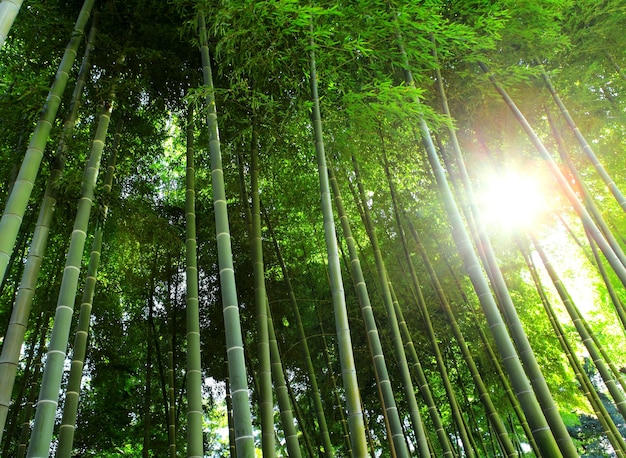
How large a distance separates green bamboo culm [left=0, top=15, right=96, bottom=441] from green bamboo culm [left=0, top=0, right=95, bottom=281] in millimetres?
302

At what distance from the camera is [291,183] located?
5.58 metres

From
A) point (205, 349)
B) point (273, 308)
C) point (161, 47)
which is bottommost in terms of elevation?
point (205, 349)

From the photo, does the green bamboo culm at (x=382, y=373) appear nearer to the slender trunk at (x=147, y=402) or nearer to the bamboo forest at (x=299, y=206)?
the bamboo forest at (x=299, y=206)

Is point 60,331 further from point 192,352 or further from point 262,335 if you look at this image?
point 262,335

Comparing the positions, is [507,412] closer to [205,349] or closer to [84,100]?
[205,349]

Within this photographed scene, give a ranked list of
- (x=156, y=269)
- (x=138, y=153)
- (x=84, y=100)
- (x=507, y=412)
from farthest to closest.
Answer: (x=507, y=412) → (x=156, y=269) → (x=138, y=153) → (x=84, y=100)

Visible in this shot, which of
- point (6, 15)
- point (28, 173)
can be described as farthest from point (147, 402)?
point (6, 15)

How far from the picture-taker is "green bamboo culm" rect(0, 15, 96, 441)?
224 centimetres

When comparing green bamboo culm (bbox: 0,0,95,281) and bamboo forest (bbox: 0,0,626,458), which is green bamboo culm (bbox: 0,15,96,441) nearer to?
bamboo forest (bbox: 0,0,626,458)

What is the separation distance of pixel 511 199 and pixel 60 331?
202 inches

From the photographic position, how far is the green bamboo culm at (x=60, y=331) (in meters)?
2.12

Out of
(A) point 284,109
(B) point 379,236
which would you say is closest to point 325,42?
(A) point 284,109

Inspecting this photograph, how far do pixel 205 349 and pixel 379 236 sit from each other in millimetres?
3029

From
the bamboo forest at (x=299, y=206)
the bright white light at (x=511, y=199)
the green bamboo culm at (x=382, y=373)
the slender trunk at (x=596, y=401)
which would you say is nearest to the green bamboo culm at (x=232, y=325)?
the bamboo forest at (x=299, y=206)
